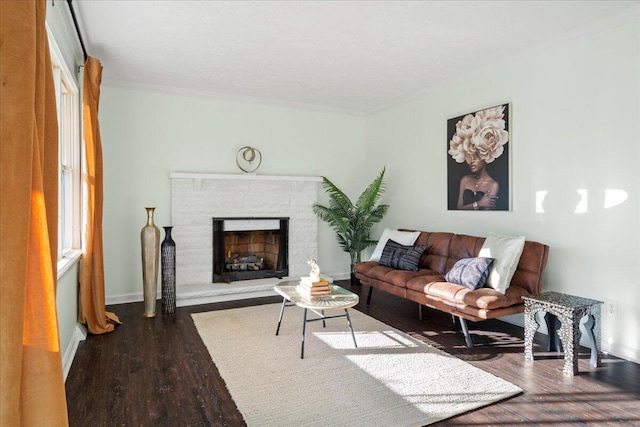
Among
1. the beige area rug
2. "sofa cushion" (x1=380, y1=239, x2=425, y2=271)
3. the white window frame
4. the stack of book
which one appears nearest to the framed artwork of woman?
"sofa cushion" (x1=380, y1=239, x2=425, y2=271)

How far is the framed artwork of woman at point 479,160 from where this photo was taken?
402 cm

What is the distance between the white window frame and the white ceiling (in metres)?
0.50

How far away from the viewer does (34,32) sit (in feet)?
4.44

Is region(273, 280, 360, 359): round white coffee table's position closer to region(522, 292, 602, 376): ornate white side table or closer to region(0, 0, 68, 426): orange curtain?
region(522, 292, 602, 376): ornate white side table

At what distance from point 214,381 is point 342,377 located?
846mm

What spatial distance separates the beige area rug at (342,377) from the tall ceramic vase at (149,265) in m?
0.79

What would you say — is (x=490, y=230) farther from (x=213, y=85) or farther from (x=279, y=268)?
(x=213, y=85)

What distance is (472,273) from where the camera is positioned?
3.45 metres

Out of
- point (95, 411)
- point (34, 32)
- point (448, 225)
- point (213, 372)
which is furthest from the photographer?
point (448, 225)

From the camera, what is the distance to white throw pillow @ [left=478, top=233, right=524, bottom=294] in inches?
133

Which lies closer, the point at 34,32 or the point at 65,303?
the point at 34,32

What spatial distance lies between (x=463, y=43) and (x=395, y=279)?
2253mm

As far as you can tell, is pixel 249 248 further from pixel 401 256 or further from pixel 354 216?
pixel 401 256

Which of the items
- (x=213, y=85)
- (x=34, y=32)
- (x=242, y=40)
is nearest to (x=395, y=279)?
(x=242, y=40)
